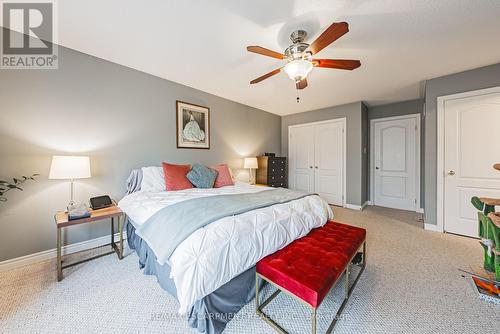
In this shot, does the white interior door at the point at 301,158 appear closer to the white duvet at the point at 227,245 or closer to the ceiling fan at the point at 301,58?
the ceiling fan at the point at 301,58

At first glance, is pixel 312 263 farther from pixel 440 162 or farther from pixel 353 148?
pixel 353 148

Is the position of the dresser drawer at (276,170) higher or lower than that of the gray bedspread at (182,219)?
higher

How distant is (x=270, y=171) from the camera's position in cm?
449

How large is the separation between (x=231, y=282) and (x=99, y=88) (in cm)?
285

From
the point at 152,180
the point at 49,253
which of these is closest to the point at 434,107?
the point at 152,180

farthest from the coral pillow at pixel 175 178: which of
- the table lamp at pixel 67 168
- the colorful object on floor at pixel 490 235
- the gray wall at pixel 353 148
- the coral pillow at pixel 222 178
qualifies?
the gray wall at pixel 353 148

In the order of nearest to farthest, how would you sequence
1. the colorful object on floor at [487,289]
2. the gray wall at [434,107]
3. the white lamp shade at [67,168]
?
the colorful object on floor at [487,289]
the white lamp shade at [67,168]
the gray wall at [434,107]

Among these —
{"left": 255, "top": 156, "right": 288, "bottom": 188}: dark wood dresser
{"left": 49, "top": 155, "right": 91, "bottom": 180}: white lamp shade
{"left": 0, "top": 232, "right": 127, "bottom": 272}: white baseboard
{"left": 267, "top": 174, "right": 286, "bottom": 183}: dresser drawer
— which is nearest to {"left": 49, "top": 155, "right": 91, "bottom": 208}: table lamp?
{"left": 49, "top": 155, "right": 91, "bottom": 180}: white lamp shade

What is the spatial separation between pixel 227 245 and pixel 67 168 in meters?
1.92

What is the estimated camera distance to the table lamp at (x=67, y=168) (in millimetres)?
1911

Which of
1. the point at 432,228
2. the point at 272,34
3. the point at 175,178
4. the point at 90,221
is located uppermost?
the point at 272,34

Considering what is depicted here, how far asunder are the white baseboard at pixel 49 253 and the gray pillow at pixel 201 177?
1.16 metres

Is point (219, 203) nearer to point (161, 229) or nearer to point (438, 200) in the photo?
point (161, 229)

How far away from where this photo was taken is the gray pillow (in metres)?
2.81
